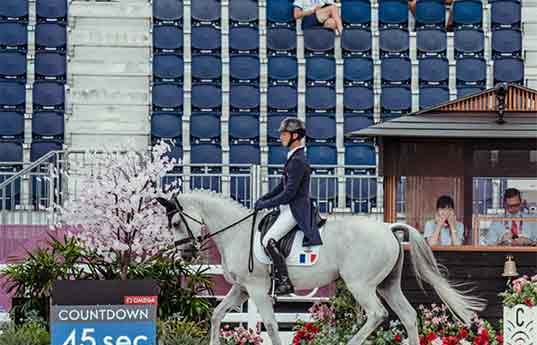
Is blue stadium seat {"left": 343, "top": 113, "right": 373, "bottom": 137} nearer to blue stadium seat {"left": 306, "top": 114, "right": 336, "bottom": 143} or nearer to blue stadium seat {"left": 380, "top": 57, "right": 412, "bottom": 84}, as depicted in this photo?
blue stadium seat {"left": 306, "top": 114, "right": 336, "bottom": 143}

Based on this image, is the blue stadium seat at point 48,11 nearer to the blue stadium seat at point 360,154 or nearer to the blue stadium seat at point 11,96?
the blue stadium seat at point 11,96

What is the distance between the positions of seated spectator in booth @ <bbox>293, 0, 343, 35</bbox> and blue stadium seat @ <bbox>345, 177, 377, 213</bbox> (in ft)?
15.5

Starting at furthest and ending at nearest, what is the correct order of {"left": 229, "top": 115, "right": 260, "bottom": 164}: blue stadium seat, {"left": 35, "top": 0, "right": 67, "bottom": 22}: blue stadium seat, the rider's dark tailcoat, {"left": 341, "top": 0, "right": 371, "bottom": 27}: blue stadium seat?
{"left": 341, "top": 0, "right": 371, "bottom": 27}: blue stadium seat → {"left": 35, "top": 0, "right": 67, "bottom": 22}: blue stadium seat → {"left": 229, "top": 115, "right": 260, "bottom": 164}: blue stadium seat → the rider's dark tailcoat

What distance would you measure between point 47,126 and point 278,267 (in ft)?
27.8

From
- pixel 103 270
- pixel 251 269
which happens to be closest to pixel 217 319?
pixel 251 269

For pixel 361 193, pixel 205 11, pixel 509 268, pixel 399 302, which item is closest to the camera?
pixel 399 302

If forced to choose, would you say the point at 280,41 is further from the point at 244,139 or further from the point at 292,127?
the point at 292,127

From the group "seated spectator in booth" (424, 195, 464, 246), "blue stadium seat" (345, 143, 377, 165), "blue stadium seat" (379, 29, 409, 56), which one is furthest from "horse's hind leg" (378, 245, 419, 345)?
"blue stadium seat" (379, 29, 409, 56)

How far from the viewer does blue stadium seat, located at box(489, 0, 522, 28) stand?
17.8 meters

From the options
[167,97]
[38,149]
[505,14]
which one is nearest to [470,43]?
[505,14]

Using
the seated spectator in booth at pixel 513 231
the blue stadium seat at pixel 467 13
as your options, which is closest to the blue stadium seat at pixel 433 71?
the blue stadium seat at pixel 467 13

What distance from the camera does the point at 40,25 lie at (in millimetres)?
16922

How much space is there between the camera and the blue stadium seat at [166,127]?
16141mm

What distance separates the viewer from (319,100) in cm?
1669
